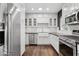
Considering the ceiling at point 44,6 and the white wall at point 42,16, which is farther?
the white wall at point 42,16

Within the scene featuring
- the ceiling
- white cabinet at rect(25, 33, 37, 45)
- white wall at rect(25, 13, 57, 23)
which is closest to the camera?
the ceiling

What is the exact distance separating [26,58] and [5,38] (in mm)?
966

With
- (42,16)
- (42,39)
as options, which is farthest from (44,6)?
(42,39)

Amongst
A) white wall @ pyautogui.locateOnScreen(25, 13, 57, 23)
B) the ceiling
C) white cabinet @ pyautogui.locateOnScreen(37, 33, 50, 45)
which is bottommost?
white cabinet @ pyautogui.locateOnScreen(37, 33, 50, 45)

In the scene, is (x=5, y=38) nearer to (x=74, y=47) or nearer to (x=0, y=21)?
(x=0, y=21)

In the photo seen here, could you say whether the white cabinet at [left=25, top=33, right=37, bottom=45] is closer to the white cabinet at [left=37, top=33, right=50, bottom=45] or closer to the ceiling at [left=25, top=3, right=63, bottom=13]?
the white cabinet at [left=37, top=33, right=50, bottom=45]

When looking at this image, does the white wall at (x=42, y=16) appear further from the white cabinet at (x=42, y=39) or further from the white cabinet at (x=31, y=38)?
the white cabinet at (x=31, y=38)

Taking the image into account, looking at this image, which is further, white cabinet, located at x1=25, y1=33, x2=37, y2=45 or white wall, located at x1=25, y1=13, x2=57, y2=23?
white wall, located at x1=25, y1=13, x2=57, y2=23

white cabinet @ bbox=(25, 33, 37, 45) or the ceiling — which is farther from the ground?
the ceiling

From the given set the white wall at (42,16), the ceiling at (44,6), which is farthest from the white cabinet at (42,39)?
the ceiling at (44,6)

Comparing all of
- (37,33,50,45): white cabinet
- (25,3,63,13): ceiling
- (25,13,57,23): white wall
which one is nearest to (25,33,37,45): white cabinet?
(37,33,50,45): white cabinet

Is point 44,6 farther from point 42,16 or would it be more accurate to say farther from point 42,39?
point 42,39

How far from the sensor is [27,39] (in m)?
5.58

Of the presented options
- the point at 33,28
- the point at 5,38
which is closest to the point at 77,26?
the point at 5,38
